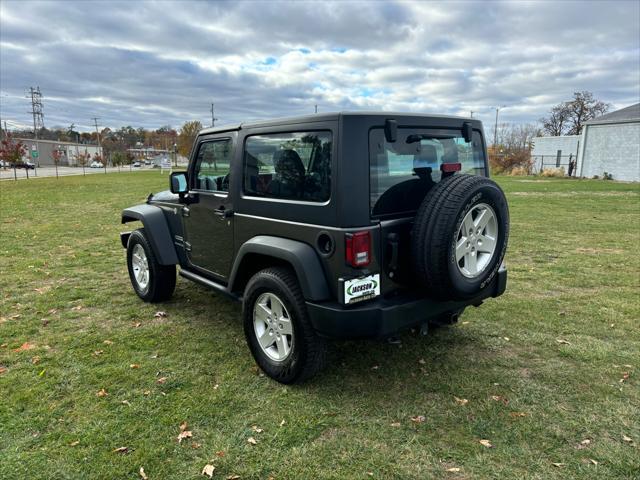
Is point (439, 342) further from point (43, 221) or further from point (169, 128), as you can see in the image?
point (169, 128)

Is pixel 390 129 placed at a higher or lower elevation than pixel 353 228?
higher

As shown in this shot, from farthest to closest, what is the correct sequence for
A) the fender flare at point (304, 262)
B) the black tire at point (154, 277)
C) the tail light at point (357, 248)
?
the black tire at point (154, 277), the fender flare at point (304, 262), the tail light at point (357, 248)

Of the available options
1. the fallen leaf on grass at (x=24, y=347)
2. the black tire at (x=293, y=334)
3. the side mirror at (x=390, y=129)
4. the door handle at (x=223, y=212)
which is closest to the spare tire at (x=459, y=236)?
the side mirror at (x=390, y=129)

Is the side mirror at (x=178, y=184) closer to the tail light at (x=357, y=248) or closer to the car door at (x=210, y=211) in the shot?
the car door at (x=210, y=211)

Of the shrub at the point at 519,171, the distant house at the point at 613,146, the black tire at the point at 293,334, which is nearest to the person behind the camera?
the black tire at the point at 293,334

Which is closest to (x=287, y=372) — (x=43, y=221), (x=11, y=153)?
(x=43, y=221)

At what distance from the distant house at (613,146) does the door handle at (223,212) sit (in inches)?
1248

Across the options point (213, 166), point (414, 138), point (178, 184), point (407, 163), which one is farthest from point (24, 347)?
point (414, 138)

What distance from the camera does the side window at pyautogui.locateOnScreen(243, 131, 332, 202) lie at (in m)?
3.01

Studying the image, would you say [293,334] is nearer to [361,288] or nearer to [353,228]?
[361,288]

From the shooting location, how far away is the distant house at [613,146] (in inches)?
1118

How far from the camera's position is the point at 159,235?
486 cm

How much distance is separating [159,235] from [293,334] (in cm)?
238

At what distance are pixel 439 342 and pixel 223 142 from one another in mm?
2663
